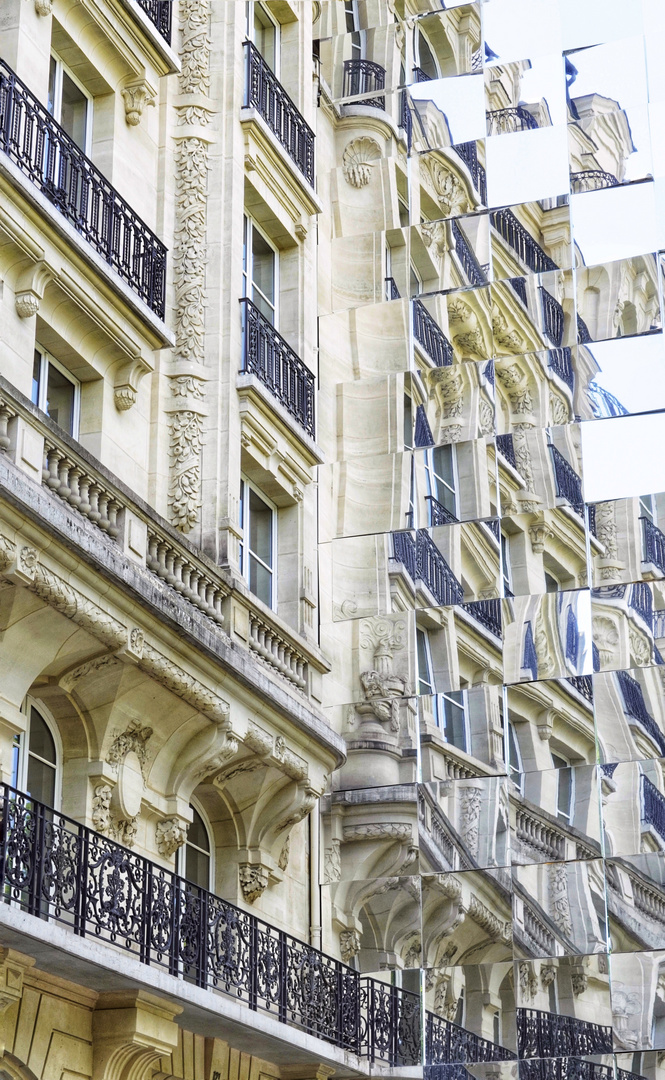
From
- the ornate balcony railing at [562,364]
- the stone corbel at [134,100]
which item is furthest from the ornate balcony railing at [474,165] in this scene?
the stone corbel at [134,100]

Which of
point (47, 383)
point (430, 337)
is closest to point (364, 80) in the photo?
point (430, 337)

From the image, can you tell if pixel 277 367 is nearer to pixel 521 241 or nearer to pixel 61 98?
pixel 61 98

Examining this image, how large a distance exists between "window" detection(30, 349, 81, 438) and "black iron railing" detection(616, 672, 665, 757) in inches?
254

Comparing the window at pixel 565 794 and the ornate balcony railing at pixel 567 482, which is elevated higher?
the ornate balcony railing at pixel 567 482

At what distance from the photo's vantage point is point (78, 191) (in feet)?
45.4

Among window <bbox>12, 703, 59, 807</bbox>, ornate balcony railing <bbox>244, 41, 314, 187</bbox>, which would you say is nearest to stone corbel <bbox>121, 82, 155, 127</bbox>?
ornate balcony railing <bbox>244, 41, 314, 187</bbox>

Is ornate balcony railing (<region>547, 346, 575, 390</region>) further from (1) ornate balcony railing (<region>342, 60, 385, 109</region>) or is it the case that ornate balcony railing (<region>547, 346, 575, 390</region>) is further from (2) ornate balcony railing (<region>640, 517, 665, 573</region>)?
(1) ornate balcony railing (<region>342, 60, 385, 109</region>)

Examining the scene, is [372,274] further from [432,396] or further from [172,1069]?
[172,1069]

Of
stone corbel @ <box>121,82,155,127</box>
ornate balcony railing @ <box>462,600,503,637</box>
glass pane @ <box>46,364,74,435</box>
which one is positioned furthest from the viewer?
ornate balcony railing @ <box>462,600,503,637</box>

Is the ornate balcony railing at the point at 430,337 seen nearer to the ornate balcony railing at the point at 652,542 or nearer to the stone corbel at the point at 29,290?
the ornate balcony railing at the point at 652,542

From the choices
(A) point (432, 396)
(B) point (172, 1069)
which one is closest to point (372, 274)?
(A) point (432, 396)

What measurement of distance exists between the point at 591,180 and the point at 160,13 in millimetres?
5429

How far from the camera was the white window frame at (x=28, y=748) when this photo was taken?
1239cm

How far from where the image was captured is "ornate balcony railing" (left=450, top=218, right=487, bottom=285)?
1902cm
